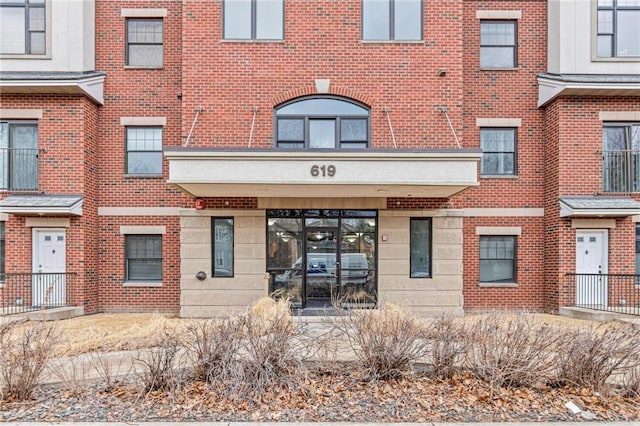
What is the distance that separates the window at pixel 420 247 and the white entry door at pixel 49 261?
35.3 ft

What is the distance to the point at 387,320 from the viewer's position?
21.8 ft

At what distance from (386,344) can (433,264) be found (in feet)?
20.9

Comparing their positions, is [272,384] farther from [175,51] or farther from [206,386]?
[175,51]

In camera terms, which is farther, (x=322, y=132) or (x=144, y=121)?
(x=144, y=121)

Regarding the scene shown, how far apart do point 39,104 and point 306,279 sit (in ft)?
32.8

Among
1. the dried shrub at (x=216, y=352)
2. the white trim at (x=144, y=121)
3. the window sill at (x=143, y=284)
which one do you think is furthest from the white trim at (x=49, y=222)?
the dried shrub at (x=216, y=352)

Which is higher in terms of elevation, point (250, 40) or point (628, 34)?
point (628, 34)

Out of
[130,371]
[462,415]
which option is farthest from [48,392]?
[462,415]

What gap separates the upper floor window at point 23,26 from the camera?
Result: 12.7 metres

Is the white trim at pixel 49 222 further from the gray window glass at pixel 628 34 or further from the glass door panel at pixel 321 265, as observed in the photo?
the gray window glass at pixel 628 34

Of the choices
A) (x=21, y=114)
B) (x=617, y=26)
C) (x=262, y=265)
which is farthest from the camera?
(x=617, y=26)

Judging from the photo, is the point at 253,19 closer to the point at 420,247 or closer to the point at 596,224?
the point at 420,247

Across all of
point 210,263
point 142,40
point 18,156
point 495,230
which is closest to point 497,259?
point 495,230

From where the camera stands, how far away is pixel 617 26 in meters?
12.9
